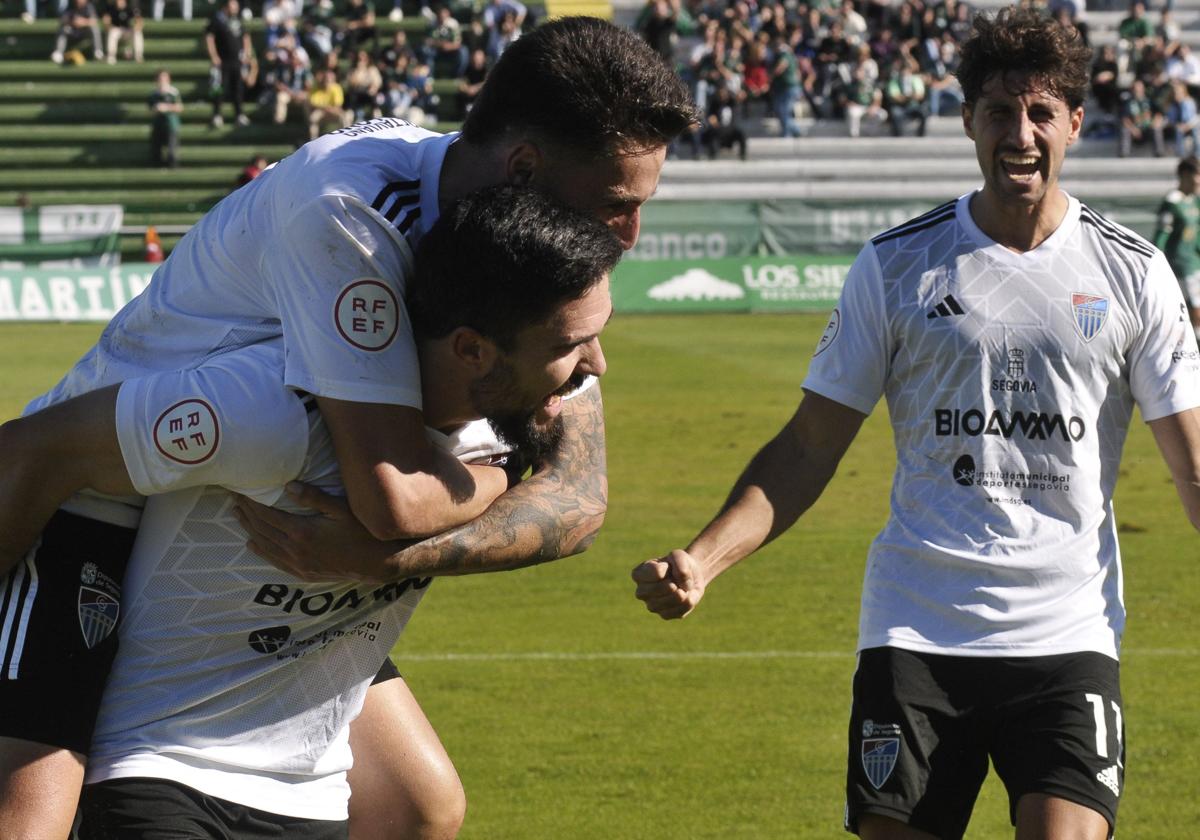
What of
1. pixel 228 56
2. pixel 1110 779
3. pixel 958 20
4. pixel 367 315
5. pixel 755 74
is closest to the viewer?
pixel 367 315

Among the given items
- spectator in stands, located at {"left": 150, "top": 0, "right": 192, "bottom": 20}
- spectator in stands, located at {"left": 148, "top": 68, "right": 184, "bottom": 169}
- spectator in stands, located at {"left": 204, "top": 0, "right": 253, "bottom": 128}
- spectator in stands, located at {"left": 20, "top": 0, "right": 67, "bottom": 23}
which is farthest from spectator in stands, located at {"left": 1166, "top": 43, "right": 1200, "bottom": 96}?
spectator in stands, located at {"left": 20, "top": 0, "right": 67, "bottom": 23}

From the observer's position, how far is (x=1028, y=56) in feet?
15.6

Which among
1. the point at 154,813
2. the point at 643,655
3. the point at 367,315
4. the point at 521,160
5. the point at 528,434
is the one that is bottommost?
the point at 643,655

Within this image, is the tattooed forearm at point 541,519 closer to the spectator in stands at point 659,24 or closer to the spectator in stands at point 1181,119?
the spectator in stands at point 659,24

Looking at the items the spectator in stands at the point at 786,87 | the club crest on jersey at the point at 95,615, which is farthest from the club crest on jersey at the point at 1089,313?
the spectator in stands at the point at 786,87

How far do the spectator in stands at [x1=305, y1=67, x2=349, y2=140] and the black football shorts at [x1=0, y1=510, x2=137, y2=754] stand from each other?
104ft

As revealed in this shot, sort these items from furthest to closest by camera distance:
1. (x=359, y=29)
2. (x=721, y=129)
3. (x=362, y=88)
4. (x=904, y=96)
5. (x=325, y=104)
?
(x=904, y=96) < (x=359, y=29) < (x=721, y=129) < (x=362, y=88) < (x=325, y=104)

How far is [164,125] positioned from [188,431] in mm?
32881

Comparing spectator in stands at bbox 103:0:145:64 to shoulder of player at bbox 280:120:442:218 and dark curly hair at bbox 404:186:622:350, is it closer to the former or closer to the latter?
shoulder of player at bbox 280:120:442:218

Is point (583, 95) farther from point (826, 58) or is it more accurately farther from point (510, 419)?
point (826, 58)

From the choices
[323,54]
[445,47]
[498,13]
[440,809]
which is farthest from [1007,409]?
[445,47]

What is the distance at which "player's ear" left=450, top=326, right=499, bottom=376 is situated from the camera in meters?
3.28

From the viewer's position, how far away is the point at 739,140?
35906 mm

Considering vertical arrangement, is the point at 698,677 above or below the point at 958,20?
above
